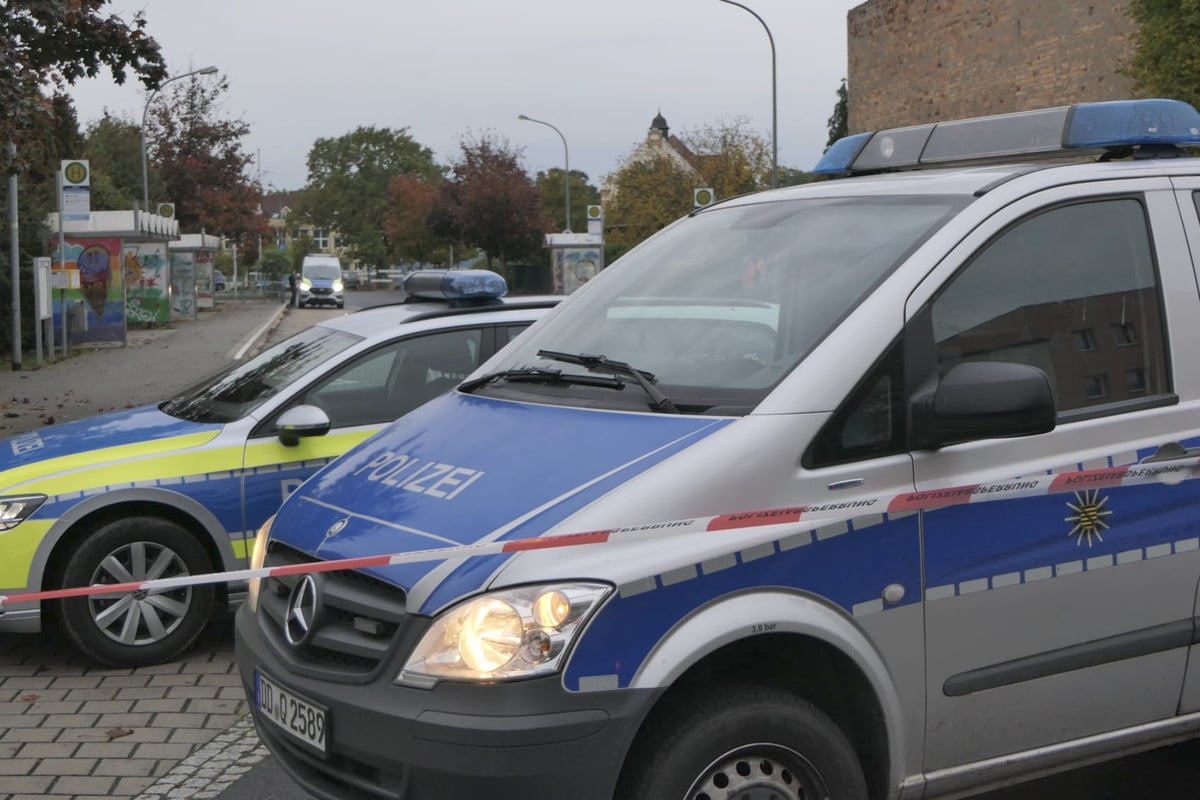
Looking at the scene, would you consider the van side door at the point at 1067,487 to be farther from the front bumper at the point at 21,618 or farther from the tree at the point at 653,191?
the tree at the point at 653,191

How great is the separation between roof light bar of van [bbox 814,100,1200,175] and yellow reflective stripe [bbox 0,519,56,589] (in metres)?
3.77

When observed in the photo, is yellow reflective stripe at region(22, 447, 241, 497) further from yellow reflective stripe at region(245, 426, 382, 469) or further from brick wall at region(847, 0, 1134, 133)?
brick wall at region(847, 0, 1134, 133)

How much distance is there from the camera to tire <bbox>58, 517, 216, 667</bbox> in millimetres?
5938

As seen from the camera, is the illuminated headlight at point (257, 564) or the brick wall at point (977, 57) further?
the brick wall at point (977, 57)

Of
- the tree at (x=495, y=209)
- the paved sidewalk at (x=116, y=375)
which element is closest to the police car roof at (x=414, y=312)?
the paved sidewalk at (x=116, y=375)

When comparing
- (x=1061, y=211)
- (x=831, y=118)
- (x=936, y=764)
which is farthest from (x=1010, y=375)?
(x=831, y=118)

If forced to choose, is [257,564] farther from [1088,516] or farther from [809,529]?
[1088,516]

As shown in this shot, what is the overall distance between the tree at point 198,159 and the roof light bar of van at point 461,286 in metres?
54.6

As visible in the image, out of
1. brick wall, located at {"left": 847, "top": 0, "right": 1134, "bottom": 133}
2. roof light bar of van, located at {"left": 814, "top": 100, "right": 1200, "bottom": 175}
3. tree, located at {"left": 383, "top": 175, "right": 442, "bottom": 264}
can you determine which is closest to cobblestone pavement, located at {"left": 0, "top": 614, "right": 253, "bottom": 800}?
roof light bar of van, located at {"left": 814, "top": 100, "right": 1200, "bottom": 175}

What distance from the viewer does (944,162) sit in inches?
173

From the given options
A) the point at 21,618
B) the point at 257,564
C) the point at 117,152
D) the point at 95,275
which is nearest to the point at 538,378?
the point at 257,564

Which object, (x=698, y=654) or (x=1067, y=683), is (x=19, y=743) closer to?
(x=698, y=654)

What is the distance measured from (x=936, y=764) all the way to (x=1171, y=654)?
0.80 metres

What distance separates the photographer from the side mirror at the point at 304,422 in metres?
5.87
